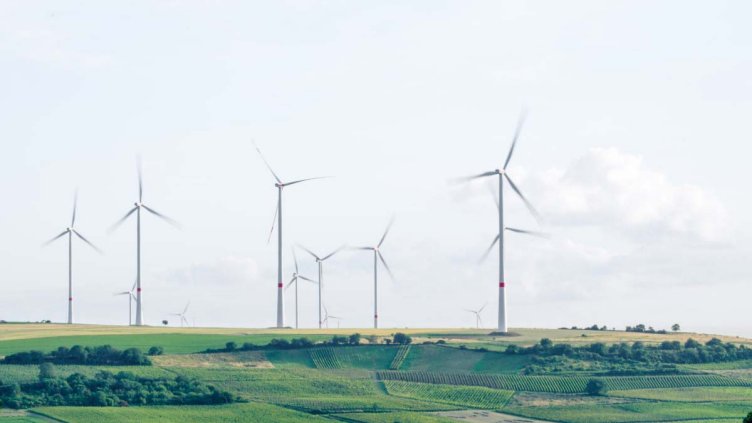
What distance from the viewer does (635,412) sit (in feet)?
537

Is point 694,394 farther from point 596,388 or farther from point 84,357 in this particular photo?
point 84,357

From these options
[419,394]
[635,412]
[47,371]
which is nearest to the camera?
[635,412]

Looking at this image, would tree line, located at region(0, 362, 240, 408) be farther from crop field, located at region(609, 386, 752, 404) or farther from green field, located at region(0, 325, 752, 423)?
crop field, located at region(609, 386, 752, 404)

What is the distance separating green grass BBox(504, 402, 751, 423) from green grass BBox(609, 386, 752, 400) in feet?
16.4

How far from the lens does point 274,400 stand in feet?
551

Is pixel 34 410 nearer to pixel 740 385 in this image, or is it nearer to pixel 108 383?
pixel 108 383

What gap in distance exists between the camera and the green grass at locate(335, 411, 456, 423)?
151 meters

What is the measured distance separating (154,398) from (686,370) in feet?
260

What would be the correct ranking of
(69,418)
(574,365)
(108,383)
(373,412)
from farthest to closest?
(574,365), (108,383), (373,412), (69,418)

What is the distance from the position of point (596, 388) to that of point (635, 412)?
627 inches

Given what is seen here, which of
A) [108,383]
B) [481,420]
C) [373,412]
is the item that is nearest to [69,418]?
[108,383]

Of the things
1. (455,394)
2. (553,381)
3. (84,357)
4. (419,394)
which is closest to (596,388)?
(553,381)

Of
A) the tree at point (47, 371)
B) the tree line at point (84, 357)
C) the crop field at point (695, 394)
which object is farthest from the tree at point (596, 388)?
the tree at point (47, 371)

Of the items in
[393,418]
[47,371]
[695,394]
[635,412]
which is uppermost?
[47,371]
